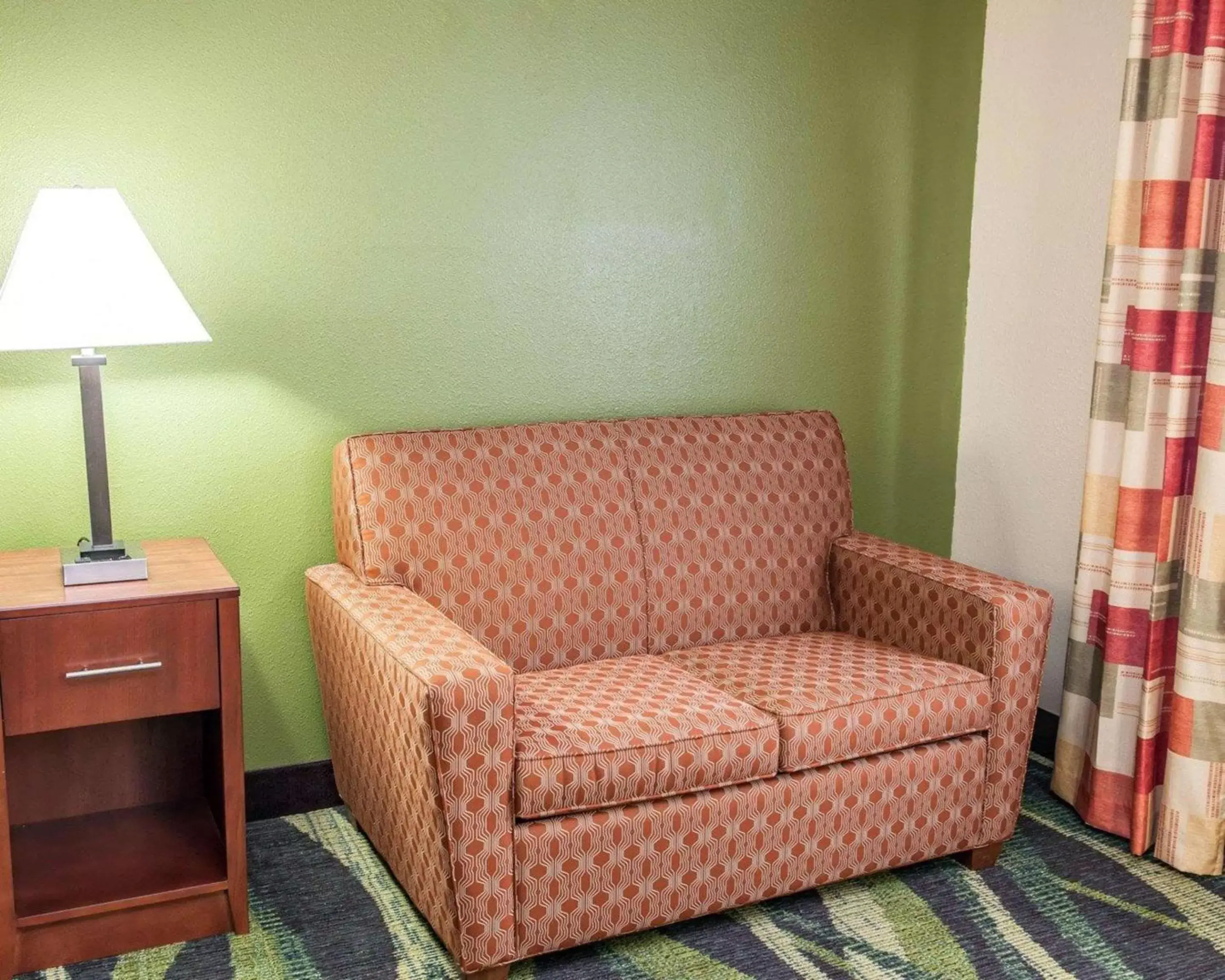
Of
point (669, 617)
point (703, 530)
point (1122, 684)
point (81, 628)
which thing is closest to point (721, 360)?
point (703, 530)

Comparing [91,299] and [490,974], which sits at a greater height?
[91,299]

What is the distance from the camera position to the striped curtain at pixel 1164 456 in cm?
250

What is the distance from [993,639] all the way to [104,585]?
1.71 metres

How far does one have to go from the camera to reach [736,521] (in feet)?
9.52

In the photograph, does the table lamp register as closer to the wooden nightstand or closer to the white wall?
the wooden nightstand

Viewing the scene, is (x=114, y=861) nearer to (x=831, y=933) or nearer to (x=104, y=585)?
(x=104, y=585)

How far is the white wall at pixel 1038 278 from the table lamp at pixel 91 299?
81.5 inches

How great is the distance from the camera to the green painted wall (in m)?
2.54

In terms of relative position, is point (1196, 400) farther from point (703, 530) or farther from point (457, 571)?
point (457, 571)

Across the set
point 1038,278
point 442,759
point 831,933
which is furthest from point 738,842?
point 1038,278

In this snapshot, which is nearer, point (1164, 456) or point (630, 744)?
point (630, 744)

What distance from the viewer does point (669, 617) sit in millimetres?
2814

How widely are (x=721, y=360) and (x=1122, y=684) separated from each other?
121 cm

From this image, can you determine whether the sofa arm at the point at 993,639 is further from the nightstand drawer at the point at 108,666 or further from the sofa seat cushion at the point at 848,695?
the nightstand drawer at the point at 108,666
